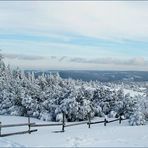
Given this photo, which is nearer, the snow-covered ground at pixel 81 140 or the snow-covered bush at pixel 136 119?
the snow-covered ground at pixel 81 140

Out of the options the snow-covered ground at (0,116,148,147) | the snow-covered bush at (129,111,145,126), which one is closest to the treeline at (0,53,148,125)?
the snow-covered bush at (129,111,145,126)

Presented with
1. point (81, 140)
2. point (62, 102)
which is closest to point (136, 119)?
point (81, 140)

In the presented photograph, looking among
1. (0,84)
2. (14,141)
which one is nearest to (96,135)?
(14,141)

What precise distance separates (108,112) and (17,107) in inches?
572

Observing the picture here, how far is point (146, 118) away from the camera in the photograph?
1538 inches

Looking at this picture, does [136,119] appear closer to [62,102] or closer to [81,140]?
[81,140]

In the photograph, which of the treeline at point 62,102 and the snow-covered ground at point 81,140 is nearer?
the snow-covered ground at point 81,140

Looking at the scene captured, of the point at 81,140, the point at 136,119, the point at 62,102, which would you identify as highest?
the point at 81,140

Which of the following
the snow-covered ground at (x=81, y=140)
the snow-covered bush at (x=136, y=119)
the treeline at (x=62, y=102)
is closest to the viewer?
the snow-covered ground at (x=81, y=140)

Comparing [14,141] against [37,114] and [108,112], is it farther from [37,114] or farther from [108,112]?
[108,112]

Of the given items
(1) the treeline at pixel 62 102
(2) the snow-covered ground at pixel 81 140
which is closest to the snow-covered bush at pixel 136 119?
(2) the snow-covered ground at pixel 81 140

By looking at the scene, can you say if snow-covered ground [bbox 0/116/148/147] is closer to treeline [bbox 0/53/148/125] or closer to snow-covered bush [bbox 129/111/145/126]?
snow-covered bush [bbox 129/111/145/126]

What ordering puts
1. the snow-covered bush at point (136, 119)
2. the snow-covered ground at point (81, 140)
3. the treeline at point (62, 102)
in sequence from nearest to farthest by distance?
the snow-covered ground at point (81, 140)
the snow-covered bush at point (136, 119)
the treeline at point (62, 102)

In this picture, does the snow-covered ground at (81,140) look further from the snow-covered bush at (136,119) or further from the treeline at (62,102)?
the treeline at (62,102)
